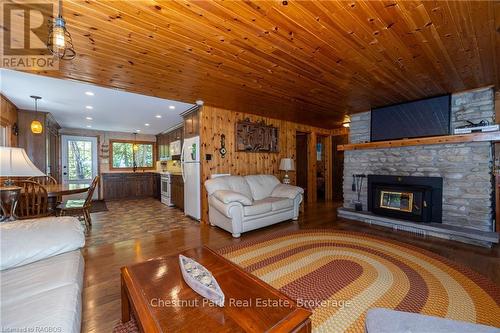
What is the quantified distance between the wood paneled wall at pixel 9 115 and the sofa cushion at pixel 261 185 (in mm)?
4499

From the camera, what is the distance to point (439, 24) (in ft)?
6.01

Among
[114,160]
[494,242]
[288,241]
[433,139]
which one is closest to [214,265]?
[288,241]

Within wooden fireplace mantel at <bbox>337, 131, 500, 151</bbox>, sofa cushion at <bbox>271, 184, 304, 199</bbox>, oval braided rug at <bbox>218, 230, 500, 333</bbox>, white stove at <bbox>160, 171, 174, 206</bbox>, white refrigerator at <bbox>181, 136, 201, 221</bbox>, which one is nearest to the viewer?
oval braided rug at <bbox>218, 230, 500, 333</bbox>

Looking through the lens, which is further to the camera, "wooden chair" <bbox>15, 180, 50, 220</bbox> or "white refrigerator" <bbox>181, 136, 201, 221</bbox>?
"white refrigerator" <bbox>181, 136, 201, 221</bbox>

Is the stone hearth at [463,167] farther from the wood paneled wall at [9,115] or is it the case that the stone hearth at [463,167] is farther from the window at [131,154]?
the window at [131,154]

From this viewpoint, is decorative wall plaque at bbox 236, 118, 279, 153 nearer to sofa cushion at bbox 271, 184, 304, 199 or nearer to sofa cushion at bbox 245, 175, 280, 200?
sofa cushion at bbox 245, 175, 280, 200

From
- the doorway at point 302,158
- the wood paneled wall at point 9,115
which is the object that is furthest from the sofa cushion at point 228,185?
the wood paneled wall at point 9,115

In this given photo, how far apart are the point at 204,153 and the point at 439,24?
3616 mm

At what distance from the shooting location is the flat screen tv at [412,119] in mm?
3641

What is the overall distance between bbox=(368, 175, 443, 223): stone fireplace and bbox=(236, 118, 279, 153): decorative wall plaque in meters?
2.37

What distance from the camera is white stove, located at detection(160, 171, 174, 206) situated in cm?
598

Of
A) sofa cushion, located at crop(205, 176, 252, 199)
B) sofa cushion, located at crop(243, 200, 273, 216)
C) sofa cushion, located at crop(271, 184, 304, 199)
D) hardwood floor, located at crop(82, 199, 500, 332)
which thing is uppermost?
sofa cushion, located at crop(205, 176, 252, 199)

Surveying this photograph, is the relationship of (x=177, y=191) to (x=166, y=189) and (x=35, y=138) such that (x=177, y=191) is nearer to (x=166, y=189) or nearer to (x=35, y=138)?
(x=166, y=189)

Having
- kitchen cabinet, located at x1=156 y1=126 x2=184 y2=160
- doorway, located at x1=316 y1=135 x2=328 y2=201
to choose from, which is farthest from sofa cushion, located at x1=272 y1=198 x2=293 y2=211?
kitchen cabinet, located at x1=156 y1=126 x2=184 y2=160
